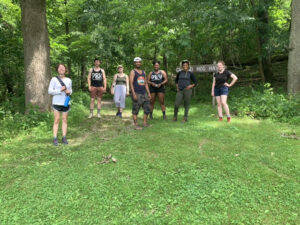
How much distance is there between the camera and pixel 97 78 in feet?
24.4

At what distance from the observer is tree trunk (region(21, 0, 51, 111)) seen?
7395 mm

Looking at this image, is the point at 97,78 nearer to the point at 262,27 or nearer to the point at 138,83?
→ the point at 138,83

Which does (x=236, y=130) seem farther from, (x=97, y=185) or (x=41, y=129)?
(x=41, y=129)

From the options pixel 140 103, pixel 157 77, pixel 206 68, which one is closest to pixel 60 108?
pixel 140 103

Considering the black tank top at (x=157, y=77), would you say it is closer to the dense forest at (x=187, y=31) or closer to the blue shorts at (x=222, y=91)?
the blue shorts at (x=222, y=91)

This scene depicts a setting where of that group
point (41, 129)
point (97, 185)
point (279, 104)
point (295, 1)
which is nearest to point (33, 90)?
point (41, 129)

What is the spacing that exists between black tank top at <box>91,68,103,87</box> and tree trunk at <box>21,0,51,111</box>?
5.68 feet

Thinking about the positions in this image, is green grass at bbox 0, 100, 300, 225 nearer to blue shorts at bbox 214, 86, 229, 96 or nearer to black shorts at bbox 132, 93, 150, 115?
black shorts at bbox 132, 93, 150, 115

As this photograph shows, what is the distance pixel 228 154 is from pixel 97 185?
2647 mm

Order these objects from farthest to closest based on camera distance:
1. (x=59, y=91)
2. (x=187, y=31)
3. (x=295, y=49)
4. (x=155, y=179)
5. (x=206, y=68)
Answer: (x=187, y=31) < (x=206, y=68) < (x=295, y=49) < (x=59, y=91) < (x=155, y=179)

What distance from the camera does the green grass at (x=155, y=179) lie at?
2891 millimetres

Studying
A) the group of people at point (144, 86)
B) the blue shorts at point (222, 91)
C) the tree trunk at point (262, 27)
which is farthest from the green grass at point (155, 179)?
the tree trunk at point (262, 27)

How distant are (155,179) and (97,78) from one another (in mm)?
4727

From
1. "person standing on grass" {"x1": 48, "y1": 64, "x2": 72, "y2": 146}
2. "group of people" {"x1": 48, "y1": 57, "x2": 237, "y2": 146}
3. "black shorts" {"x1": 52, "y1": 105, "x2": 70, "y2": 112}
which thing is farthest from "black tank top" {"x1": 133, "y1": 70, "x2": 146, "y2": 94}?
"black shorts" {"x1": 52, "y1": 105, "x2": 70, "y2": 112}
